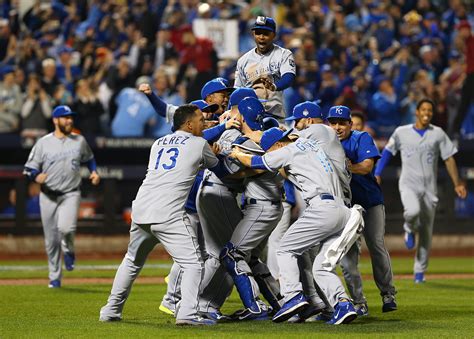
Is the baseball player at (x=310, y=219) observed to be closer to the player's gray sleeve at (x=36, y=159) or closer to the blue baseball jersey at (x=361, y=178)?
the blue baseball jersey at (x=361, y=178)

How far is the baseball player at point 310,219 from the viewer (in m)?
9.02

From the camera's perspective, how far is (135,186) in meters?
19.4

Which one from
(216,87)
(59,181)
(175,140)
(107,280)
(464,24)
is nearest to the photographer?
(175,140)

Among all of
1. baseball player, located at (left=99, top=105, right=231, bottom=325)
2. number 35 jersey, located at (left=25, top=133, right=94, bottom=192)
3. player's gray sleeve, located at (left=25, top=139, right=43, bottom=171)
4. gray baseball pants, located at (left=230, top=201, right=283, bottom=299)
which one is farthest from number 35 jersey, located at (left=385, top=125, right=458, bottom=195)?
baseball player, located at (left=99, top=105, right=231, bottom=325)

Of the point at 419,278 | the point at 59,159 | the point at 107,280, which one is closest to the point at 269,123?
the point at 59,159

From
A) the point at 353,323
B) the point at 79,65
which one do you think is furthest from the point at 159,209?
the point at 79,65

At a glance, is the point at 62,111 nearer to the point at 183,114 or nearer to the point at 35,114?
the point at 35,114

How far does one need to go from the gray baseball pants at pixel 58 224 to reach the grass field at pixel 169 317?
0.38 metres

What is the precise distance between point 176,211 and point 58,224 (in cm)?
498

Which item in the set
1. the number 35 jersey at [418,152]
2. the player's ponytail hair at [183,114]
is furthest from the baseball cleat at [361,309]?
the number 35 jersey at [418,152]

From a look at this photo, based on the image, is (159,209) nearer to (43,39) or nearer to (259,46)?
(259,46)

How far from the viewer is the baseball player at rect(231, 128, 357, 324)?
9.02 meters

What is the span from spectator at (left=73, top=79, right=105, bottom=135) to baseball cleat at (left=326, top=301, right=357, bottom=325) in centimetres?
1080

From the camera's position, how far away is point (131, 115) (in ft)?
63.6
